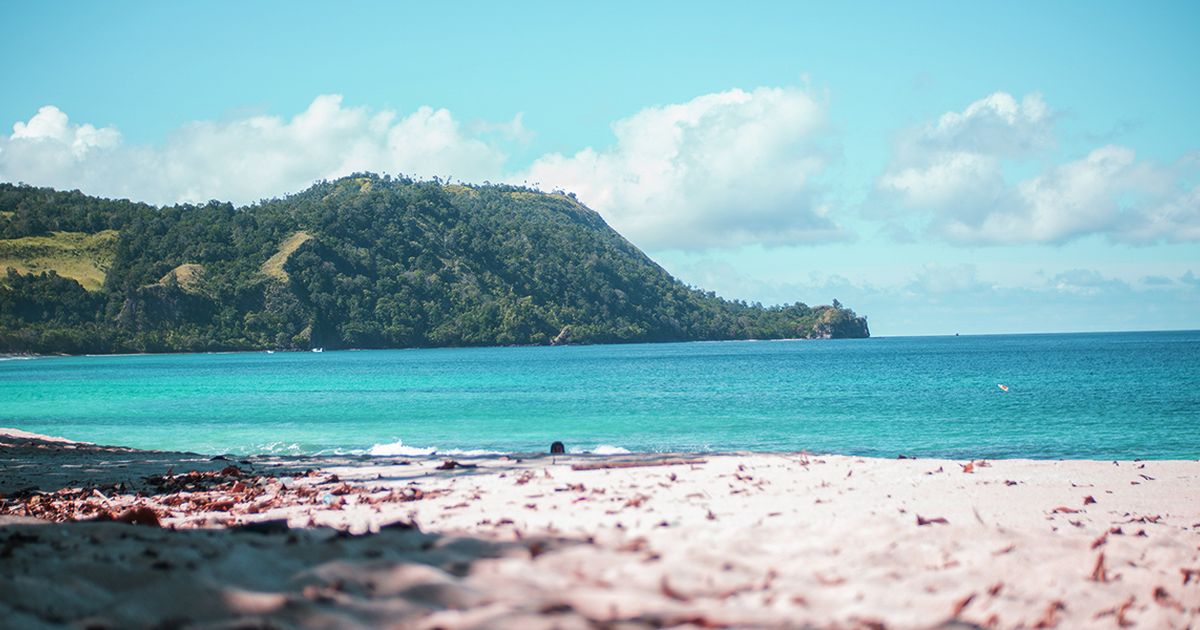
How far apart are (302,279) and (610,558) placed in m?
149

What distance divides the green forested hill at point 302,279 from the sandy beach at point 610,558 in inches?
5442

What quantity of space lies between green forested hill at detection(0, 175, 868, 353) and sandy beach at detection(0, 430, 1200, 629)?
5442 inches

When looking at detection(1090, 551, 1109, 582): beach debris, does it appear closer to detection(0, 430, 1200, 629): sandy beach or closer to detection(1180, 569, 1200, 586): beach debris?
detection(0, 430, 1200, 629): sandy beach

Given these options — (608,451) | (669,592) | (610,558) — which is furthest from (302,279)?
(669,592)

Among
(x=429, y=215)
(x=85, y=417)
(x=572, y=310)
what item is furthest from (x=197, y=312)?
(x=85, y=417)

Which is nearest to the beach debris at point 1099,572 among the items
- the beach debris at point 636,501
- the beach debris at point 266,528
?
the beach debris at point 636,501

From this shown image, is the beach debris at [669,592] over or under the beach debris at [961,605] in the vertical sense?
over

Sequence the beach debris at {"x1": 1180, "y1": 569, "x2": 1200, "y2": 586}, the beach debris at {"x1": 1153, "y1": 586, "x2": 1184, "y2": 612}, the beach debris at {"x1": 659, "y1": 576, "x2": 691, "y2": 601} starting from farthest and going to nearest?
the beach debris at {"x1": 1180, "y1": 569, "x2": 1200, "y2": 586}, the beach debris at {"x1": 1153, "y1": 586, "x2": 1184, "y2": 612}, the beach debris at {"x1": 659, "y1": 576, "x2": 691, "y2": 601}

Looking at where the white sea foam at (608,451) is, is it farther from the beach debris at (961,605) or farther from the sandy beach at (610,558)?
the beach debris at (961,605)

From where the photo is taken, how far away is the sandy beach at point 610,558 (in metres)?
4.28

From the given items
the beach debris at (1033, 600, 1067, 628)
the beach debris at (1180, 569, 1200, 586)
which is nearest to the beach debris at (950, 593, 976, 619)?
the beach debris at (1033, 600, 1067, 628)

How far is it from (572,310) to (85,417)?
138 meters

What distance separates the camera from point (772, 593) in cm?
491

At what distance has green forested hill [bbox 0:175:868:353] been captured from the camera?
13325 centimetres
